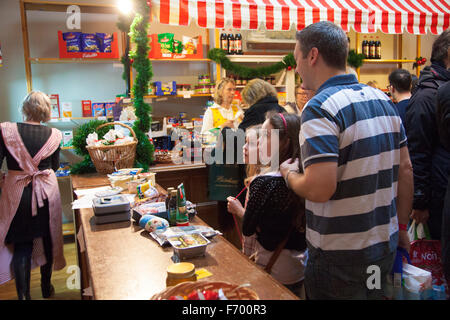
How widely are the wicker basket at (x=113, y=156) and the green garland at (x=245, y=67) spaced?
2.33 meters

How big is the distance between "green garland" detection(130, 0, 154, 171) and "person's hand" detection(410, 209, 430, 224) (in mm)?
2378

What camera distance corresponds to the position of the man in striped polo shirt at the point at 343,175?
4.64 feet

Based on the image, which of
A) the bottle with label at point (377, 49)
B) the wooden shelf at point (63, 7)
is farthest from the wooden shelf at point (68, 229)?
the bottle with label at point (377, 49)

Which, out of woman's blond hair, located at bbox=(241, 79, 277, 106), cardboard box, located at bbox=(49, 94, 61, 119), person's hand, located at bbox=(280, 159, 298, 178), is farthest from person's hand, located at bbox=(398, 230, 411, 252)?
cardboard box, located at bbox=(49, 94, 61, 119)

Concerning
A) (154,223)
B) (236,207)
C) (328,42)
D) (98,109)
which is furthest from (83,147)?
(328,42)

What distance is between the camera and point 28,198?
3.13m

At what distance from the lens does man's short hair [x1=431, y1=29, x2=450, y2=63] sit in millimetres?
2297

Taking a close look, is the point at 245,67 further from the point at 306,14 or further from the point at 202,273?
the point at 202,273

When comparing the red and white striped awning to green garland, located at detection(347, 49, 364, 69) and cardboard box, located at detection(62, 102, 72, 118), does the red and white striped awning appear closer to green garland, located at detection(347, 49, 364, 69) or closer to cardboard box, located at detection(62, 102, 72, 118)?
green garland, located at detection(347, 49, 364, 69)

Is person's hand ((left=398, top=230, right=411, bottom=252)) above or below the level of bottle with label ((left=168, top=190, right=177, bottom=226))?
below

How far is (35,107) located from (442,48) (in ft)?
10.3

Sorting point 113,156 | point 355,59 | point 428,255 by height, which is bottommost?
point 428,255
